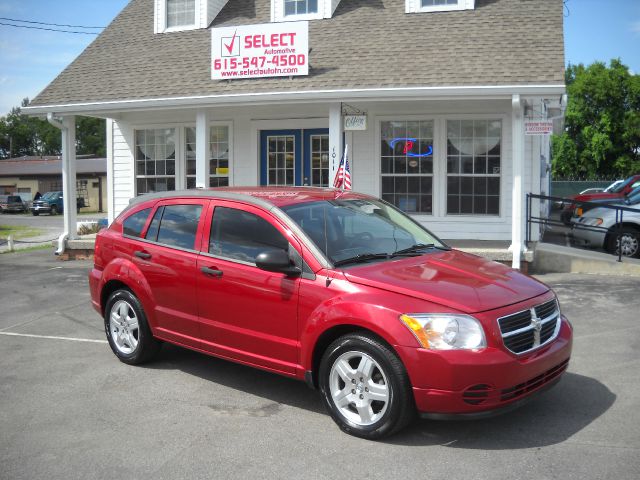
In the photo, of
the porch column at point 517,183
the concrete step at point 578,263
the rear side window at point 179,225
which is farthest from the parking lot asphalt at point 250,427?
the concrete step at point 578,263

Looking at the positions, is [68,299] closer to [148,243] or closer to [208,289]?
[148,243]

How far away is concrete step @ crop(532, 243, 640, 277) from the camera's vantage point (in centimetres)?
1071

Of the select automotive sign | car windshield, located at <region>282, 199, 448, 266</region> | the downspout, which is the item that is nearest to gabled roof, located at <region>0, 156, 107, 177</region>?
the downspout

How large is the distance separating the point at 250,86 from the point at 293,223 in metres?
7.72

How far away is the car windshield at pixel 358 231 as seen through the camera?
498 centimetres

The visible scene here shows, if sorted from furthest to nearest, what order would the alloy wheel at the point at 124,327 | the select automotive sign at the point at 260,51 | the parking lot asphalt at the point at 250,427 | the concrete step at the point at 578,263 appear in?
the select automotive sign at the point at 260,51
the concrete step at the point at 578,263
the alloy wheel at the point at 124,327
the parking lot asphalt at the point at 250,427

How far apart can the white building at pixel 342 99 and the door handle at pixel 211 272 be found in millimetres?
6369

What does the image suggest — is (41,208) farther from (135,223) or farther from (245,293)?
(245,293)

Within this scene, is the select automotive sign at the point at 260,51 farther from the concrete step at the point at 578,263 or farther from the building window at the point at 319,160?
the concrete step at the point at 578,263

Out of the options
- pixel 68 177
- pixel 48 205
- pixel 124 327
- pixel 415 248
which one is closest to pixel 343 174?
pixel 124 327

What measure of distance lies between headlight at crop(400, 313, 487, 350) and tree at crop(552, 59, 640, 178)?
47284 millimetres

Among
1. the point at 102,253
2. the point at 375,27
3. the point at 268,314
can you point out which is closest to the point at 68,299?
the point at 102,253

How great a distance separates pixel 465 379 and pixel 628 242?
30.7 ft

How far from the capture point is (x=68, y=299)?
379 inches
